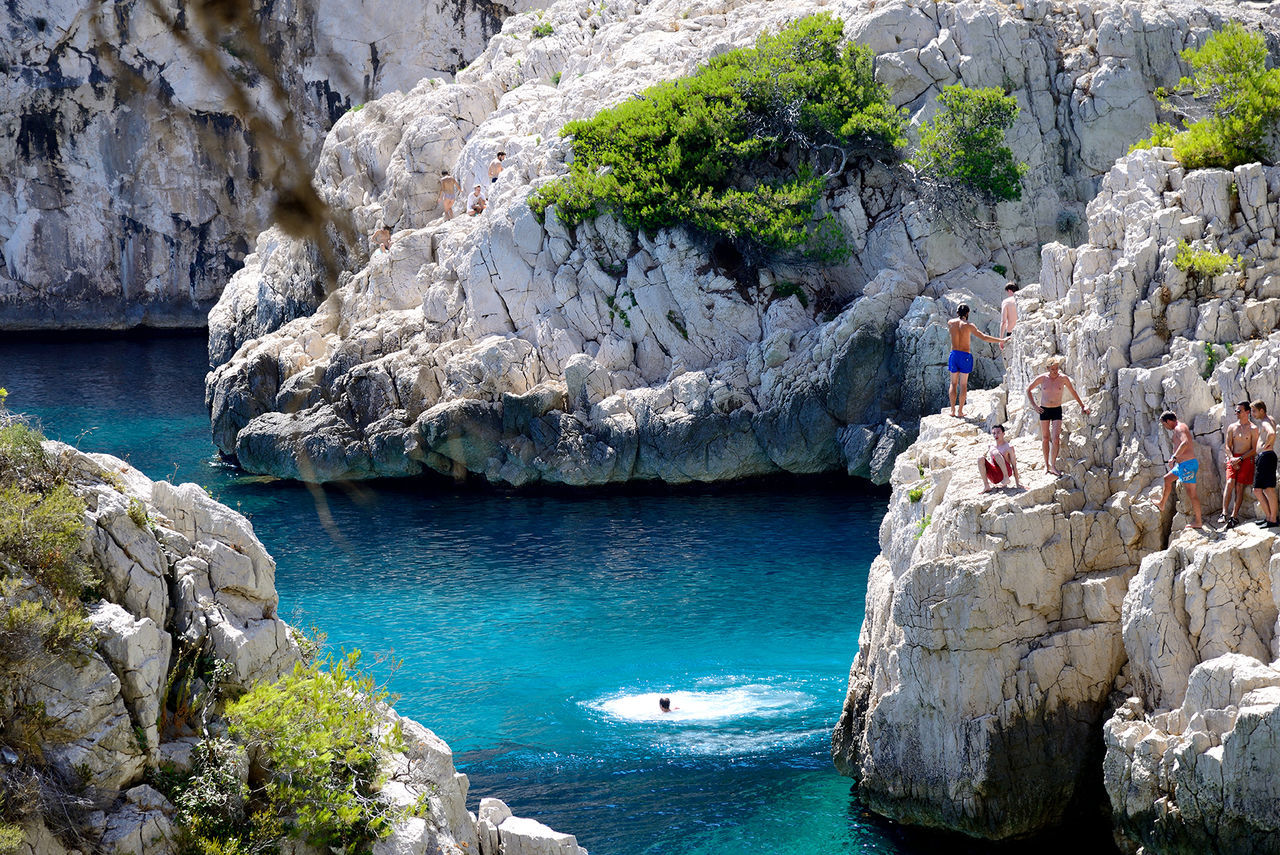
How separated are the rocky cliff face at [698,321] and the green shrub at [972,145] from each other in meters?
1.09

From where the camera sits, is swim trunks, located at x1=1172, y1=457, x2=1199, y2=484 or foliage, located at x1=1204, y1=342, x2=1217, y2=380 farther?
foliage, located at x1=1204, y1=342, x2=1217, y2=380

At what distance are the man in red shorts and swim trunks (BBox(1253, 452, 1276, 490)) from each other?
0.21 metres

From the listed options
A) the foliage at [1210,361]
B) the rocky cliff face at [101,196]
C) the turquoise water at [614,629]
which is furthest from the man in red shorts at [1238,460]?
the rocky cliff face at [101,196]

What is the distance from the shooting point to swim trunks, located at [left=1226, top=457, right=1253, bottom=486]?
16547 millimetres

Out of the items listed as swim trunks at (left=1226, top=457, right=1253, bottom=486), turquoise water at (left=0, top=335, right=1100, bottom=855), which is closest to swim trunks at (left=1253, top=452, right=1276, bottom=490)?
swim trunks at (left=1226, top=457, right=1253, bottom=486)

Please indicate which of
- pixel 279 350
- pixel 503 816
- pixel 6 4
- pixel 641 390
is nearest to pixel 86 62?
pixel 6 4

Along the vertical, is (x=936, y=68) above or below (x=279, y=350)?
above

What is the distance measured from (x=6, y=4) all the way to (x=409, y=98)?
19.0 metres

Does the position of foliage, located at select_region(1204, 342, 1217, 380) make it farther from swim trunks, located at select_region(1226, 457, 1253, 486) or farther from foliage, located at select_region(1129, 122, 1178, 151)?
foliage, located at select_region(1129, 122, 1178, 151)

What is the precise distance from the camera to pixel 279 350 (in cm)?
4225

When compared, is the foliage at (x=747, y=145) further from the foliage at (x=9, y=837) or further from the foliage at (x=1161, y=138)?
the foliage at (x=9, y=837)

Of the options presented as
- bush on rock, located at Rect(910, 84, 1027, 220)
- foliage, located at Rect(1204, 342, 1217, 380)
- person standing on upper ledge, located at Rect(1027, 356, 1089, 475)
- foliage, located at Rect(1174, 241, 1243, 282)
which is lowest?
person standing on upper ledge, located at Rect(1027, 356, 1089, 475)

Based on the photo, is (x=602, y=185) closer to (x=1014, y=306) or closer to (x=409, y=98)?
(x=409, y=98)

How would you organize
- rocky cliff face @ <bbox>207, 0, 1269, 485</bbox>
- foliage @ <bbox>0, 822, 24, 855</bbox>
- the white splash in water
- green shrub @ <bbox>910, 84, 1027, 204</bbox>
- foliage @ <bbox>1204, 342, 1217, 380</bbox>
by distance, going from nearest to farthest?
foliage @ <bbox>0, 822, 24, 855</bbox> → foliage @ <bbox>1204, 342, 1217, 380</bbox> → the white splash in water → rocky cliff face @ <bbox>207, 0, 1269, 485</bbox> → green shrub @ <bbox>910, 84, 1027, 204</bbox>
